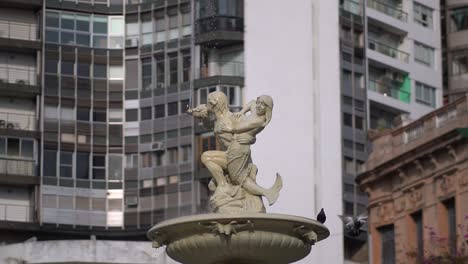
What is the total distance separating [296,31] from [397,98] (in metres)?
7.21

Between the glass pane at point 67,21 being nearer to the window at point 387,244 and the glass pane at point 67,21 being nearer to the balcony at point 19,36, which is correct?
the balcony at point 19,36

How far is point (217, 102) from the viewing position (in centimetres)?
3083

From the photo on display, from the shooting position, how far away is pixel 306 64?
109500 mm

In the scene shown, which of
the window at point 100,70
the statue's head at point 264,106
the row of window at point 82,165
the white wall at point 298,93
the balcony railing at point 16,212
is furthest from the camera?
the window at point 100,70

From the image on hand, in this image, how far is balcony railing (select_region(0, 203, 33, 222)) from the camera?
10275cm

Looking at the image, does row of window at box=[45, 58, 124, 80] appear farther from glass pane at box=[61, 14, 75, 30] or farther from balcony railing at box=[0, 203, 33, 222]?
balcony railing at box=[0, 203, 33, 222]

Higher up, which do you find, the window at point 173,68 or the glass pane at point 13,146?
the window at point 173,68

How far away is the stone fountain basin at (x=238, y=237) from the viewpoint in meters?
28.7

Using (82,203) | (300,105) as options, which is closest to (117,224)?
(82,203)

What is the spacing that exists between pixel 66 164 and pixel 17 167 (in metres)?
3.42

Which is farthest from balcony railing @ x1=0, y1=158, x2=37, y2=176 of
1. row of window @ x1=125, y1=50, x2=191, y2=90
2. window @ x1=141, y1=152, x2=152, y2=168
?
row of window @ x1=125, y1=50, x2=191, y2=90

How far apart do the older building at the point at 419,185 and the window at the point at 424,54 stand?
32295mm

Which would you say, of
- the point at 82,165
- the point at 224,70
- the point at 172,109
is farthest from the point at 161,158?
the point at 224,70

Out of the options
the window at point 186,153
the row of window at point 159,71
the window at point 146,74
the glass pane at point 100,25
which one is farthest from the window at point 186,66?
the glass pane at point 100,25
